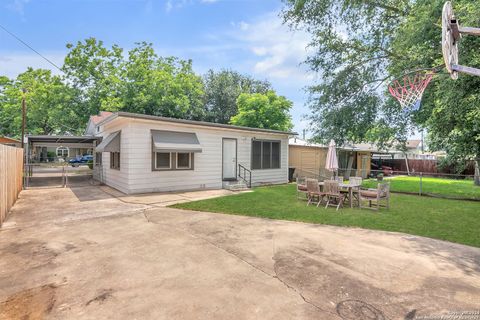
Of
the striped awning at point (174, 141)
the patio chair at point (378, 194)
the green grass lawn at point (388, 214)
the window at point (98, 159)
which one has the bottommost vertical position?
the green grass lawn at point (388, 214)

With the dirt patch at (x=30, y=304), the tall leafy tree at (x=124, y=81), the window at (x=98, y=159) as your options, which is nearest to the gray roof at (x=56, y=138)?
the window at (x=98, y=159)

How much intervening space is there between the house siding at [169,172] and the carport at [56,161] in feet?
9.16

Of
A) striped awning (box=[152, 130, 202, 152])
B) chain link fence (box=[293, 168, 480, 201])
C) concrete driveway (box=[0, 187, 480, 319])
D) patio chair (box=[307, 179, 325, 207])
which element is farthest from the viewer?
chain link fence (box=[293, 168, 480, 201])

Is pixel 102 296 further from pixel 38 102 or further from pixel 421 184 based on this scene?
pixel 38 102

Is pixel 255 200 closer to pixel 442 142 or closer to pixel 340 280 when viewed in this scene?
pixel 340 280

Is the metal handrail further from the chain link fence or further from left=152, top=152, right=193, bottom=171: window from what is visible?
the chain link fence

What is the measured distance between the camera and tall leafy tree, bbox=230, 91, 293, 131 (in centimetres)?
2634

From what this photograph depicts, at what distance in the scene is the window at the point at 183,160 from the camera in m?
11.3

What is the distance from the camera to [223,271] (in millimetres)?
3664

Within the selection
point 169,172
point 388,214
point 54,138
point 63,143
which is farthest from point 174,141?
point 63,143

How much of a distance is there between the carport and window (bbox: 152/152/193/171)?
212 inches

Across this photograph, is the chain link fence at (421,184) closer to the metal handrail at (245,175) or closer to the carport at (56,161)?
the metal handrail at (245,175)

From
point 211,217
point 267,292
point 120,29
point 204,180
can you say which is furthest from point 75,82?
point 267,292

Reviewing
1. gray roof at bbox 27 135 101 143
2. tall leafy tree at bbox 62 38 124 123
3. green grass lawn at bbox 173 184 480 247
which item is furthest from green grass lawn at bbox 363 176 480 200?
tall leafy tree at bbox 62 38 124 123
